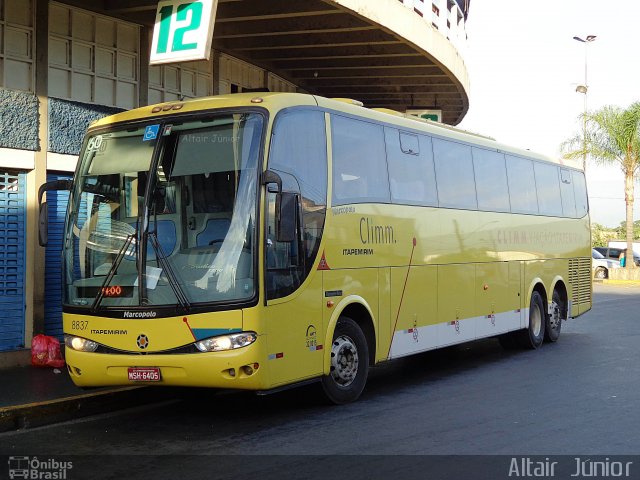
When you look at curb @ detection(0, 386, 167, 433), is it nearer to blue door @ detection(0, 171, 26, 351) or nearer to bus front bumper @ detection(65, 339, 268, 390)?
bus front bumper @ detection(65, 339, 268, 390)

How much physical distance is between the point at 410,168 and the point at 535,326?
17.3ft

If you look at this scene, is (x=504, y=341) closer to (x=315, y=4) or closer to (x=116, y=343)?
(x=315, y=4)

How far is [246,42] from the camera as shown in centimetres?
1501

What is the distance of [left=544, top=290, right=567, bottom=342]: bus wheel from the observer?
15.5m

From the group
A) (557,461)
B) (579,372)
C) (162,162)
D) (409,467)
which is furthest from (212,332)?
(579,372)

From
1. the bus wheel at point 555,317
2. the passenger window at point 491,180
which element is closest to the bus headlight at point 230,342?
the passenger window at point 491,180

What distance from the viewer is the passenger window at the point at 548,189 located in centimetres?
1532

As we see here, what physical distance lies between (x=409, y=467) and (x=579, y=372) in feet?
18.9

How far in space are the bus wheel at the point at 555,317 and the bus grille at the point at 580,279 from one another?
441 millimetres

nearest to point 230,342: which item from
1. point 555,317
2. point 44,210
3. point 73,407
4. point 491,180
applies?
point 73,407

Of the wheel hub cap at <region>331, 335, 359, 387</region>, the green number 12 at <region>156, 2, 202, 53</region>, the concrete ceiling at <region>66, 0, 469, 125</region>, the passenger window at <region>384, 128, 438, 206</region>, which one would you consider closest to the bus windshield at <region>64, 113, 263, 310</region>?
the wheel hub cap at <region>331, 335, 359, 387</region>

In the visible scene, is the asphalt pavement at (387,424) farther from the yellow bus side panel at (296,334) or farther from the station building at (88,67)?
the station building at (88,67)

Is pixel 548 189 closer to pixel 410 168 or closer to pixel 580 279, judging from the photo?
pixel 580 279

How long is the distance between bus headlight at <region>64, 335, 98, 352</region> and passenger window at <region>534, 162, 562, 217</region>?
9085 millimetres
